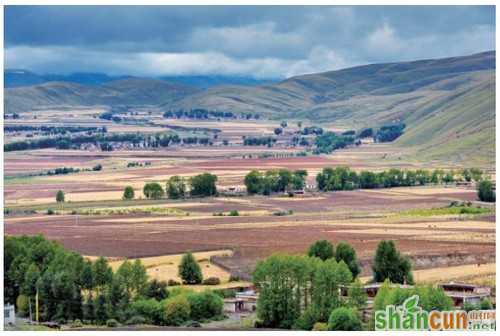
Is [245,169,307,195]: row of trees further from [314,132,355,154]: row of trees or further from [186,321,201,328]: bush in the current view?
[186,321,201,328]: bush

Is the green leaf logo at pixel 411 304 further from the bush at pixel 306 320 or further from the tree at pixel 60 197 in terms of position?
the tree at pixel 60 197

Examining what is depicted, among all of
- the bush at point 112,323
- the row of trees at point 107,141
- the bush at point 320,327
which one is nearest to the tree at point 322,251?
the bush at point 112,323

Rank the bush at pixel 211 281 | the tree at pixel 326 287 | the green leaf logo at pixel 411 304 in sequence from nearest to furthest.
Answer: the green leaf logo at pixel 411 304, the tree at pixel 326 287, the bush at pixel 211 281

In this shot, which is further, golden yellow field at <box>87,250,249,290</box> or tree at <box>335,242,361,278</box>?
golden yellow field at <box>87,250,249,290</box>

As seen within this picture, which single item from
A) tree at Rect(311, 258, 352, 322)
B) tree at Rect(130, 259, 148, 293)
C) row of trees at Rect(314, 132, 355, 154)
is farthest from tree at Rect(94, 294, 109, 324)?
row of trees at Rect(314, 132, 355, 154)

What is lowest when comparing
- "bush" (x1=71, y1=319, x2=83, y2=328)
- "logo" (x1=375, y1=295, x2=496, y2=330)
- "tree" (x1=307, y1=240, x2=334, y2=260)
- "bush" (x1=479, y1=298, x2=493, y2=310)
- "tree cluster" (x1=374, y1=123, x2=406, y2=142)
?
"bush" (x1=71, y1=319, x2=83, y2=328)

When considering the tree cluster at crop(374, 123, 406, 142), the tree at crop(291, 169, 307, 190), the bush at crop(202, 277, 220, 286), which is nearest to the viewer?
the bush at crop(202, 277, 220, 286)
